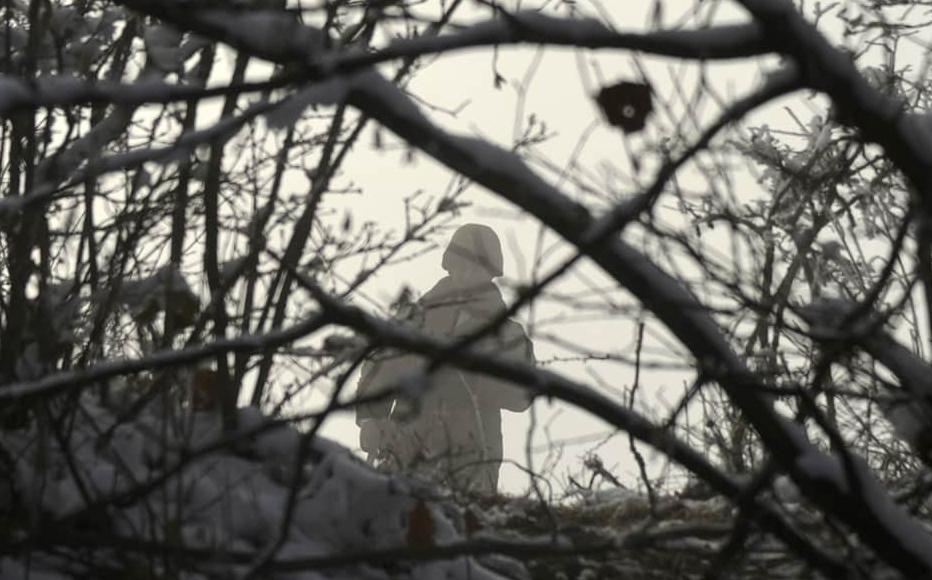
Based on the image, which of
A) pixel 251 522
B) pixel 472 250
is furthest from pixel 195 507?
pixel 472 250

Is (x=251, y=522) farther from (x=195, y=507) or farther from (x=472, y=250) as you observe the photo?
(x=472, y=250)

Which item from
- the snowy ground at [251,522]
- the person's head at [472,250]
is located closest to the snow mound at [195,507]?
the snowy ground at [251,522]

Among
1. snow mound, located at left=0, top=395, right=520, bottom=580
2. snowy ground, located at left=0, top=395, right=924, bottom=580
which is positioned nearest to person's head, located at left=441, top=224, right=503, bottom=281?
snowy ground, located at left=0, top=395, right=924, bottom=580

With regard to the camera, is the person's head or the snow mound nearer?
the snow mound

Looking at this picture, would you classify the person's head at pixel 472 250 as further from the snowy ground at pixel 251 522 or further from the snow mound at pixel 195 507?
the snow mound at pixel 195 507

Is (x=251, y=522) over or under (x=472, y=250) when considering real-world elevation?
under

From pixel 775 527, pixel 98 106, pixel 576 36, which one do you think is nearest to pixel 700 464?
pixel 775 527

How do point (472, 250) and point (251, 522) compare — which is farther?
point (472, 250)

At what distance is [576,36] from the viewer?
Answer: 6.99 ft

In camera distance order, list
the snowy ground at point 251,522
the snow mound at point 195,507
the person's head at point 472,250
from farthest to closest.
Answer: the person's head at point 472,250, the snow mound at point 195,507, the snowy ground at point 251,522

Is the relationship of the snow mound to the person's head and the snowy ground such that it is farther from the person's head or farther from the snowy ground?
the person's head

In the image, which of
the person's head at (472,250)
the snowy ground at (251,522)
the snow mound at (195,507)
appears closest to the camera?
the snowy ground at (251,522)

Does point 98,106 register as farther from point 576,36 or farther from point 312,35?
point 576,36

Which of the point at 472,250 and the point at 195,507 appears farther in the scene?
the point at 472,250
